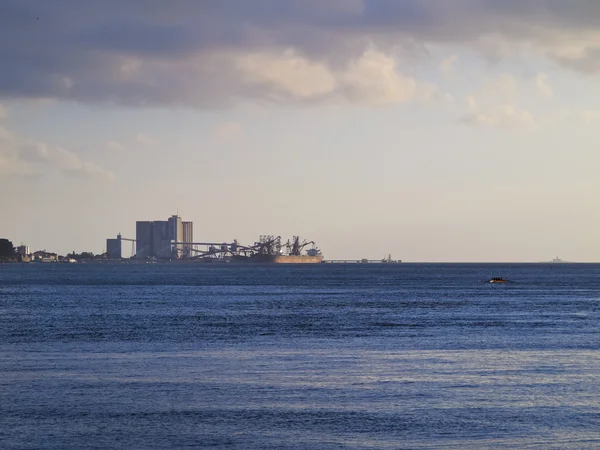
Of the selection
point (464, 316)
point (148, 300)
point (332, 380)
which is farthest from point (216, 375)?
point (148, 300)

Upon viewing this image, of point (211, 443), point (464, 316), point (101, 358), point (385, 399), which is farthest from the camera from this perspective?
point (464, 316)

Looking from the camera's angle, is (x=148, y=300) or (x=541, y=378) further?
(x=148, y=300)

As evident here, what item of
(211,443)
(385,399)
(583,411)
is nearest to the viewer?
(211,443)

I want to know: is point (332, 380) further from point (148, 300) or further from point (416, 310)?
point (148, 300)

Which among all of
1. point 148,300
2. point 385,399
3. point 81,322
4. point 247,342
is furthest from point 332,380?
point 148,300

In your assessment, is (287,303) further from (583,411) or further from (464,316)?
(583,411)

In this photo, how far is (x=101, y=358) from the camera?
55031mm

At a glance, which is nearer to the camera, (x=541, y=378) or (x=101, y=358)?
(x=541, y=378)

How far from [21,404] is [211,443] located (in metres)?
10.7

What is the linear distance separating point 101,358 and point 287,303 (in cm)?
6806

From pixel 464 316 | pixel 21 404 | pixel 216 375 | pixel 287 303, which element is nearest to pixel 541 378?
pixel 216 375

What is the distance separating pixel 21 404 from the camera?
3878 centimetres

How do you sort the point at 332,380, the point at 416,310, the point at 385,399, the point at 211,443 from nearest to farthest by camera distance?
the point at 211,443
the point at 385,399
the point at 332,380
the point at 416,310

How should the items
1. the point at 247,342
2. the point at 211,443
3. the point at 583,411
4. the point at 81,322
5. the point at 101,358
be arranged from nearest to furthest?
the point at 211,443
the point at 583,411
the point at 101,358
the point at 247,342
the point at 81,322
